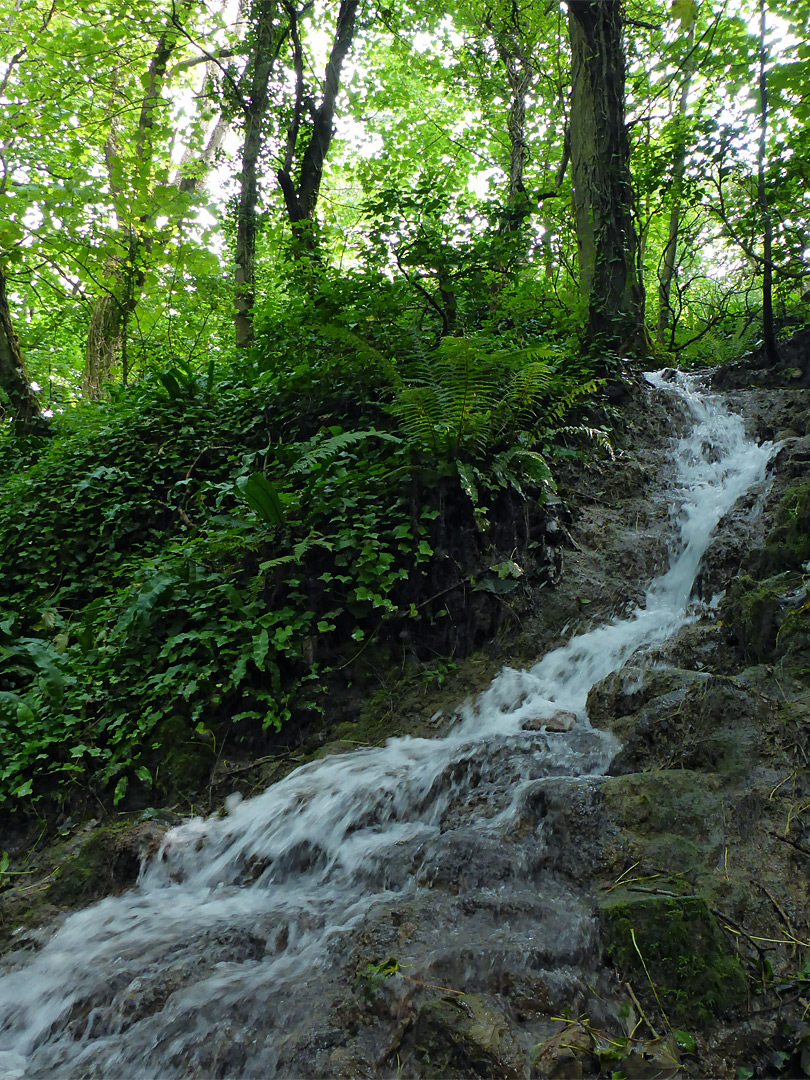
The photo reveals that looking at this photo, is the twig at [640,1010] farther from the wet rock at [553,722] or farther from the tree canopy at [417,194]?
the tree canopy at [417,194]

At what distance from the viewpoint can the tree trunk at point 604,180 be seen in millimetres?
8180

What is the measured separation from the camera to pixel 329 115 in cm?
995

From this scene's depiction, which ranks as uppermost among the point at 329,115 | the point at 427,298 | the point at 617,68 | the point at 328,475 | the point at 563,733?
the point at 329,115

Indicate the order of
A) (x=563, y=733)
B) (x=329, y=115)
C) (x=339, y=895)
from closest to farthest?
(x=339, y=895)
(x=563, y=733)
(x=329, y=115)

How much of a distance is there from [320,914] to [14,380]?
775 cm

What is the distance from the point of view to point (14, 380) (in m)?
7.99

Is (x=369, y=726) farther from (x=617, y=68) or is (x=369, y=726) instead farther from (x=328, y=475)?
(x=617, y=68)

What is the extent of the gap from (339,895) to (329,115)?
1078cm

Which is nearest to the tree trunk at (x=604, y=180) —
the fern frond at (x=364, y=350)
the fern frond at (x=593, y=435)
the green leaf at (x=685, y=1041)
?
the fern frond at (x=593, y=435)

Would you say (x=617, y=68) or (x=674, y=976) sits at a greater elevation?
(x=617, y=68)

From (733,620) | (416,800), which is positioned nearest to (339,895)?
(416,800)

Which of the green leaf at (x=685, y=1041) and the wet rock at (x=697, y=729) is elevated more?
the wet rock at (x=697, y=729)

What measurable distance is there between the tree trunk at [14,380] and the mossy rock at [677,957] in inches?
333

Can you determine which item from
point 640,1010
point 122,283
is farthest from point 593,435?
point 122,283
